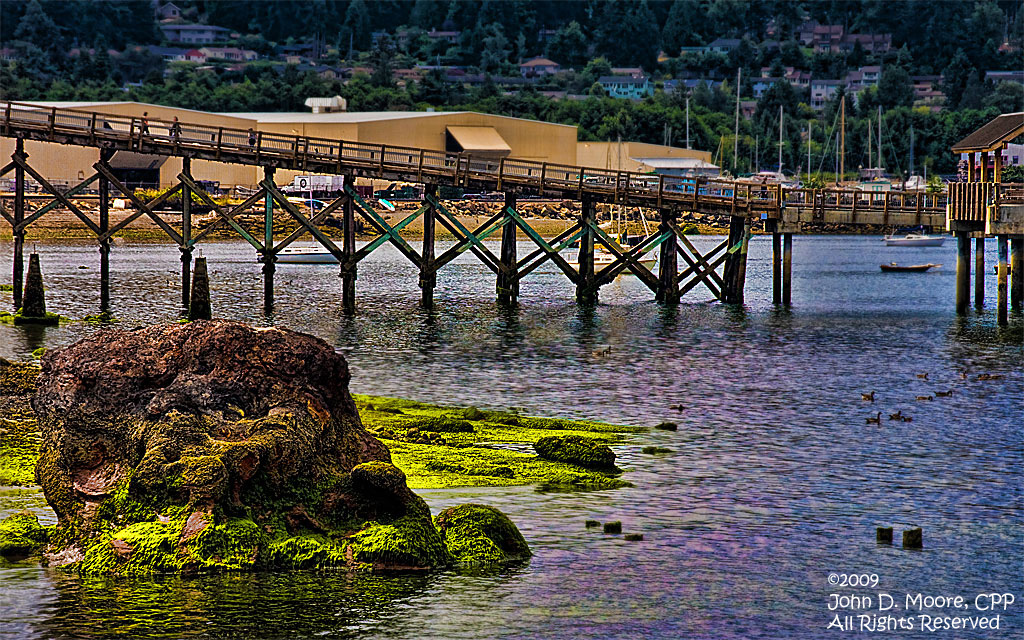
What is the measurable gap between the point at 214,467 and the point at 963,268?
43.1 meters

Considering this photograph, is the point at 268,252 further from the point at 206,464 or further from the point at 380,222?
the point at 206,464

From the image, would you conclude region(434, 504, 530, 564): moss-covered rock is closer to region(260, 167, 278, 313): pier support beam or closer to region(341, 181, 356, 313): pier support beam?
region(260, 167, 278, 313): pier support beam

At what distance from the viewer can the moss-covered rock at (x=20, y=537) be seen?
19750 mm

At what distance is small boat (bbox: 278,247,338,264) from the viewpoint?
98.1 metres

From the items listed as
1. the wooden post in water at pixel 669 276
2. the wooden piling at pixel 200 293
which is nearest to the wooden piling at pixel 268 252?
the wooden piling at pixel 200 293

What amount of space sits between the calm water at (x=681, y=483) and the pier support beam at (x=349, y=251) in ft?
2.12

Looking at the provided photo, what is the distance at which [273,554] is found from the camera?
18859 millimetres

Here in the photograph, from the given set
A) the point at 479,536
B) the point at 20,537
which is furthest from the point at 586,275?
the point at 20,537

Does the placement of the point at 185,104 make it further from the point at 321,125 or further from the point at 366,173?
the point at 366,173

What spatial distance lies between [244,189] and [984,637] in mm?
113684

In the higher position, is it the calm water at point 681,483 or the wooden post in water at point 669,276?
the wooden post in water at point 669,276

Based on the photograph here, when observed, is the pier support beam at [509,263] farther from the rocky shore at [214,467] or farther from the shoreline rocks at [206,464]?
the shoreline rocks at [206,464]

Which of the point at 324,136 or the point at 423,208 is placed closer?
the point at 423,208

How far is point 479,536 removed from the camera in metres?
20.2
